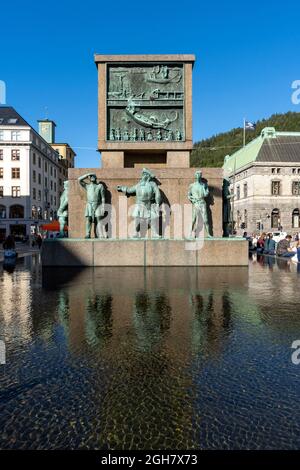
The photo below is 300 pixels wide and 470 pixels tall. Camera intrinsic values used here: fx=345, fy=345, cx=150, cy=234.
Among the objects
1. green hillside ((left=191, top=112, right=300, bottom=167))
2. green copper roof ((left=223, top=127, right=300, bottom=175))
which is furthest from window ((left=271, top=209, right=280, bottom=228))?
green hillside ((left=191, top=112, right=300, bottom=167))

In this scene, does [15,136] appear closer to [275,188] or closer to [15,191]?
[15,191]

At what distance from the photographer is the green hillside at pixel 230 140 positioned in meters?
135

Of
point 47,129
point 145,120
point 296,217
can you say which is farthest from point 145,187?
point 47,129

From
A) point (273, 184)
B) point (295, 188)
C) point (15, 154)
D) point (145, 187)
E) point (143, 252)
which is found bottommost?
point (143, 252)

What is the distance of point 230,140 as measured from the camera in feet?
504

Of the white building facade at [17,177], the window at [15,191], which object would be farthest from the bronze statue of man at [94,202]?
the window at [15,191]

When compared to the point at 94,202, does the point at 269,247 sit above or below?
below

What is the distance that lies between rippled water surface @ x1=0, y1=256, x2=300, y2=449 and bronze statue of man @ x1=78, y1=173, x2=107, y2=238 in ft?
25.0

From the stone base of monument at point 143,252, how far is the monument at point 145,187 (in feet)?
0.14

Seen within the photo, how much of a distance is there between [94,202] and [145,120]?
551cm

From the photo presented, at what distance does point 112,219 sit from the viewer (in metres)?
16.2

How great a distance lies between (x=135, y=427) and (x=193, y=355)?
177 centimetres
